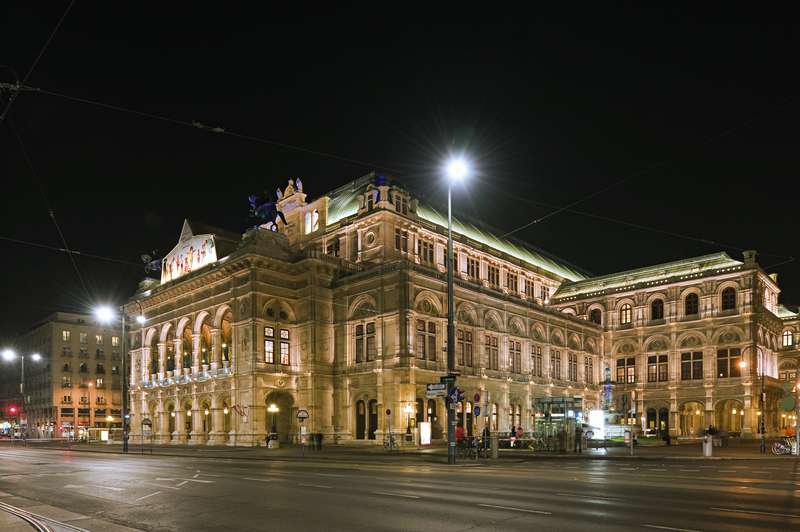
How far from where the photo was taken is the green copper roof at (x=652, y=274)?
7594 centimetres

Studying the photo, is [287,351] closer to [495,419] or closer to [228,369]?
[228,369]

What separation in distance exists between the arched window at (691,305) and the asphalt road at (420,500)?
55153 millimetres

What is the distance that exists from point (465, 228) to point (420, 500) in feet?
193

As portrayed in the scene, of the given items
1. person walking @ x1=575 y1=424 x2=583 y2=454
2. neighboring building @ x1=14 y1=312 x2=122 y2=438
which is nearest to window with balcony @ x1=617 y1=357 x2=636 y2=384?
person walking @ x1=575 y1=424 x2=583 y2=454

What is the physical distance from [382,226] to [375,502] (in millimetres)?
44522

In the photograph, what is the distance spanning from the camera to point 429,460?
3247cm

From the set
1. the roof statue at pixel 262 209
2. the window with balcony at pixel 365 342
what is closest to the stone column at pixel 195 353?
the roof statue at pixel 262 209

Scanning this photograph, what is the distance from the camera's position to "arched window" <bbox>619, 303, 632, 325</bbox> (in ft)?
264

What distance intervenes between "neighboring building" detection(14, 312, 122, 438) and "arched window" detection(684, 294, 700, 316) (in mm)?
86692

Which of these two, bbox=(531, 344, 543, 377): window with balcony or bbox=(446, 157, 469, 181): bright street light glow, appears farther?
bbox=(531, 344, 543, 377): window with balcony

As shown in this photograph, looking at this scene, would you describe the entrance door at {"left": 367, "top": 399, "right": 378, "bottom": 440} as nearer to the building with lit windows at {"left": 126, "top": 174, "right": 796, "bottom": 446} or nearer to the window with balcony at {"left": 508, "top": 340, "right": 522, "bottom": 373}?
the building with lit windows at {"left": 126, "top": 174, "right": 796, "bottom": 446}

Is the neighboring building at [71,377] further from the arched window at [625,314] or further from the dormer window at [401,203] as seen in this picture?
the arched window at [625,314]

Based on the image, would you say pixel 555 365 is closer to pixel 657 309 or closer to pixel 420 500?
pixel 657 309

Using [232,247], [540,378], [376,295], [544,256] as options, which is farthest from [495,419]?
[544,256]
